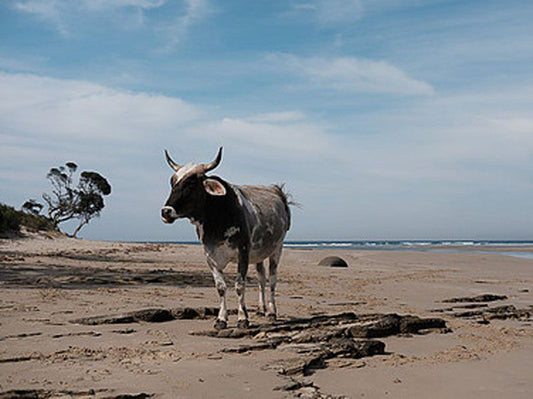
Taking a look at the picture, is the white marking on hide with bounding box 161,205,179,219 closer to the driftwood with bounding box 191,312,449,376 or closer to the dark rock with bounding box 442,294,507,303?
the driftwood with bounding box 191,312,449,376

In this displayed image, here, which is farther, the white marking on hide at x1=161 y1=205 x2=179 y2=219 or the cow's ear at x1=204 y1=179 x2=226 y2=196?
the cow's ear at x1=204 y1=179 x2=226 y2=196

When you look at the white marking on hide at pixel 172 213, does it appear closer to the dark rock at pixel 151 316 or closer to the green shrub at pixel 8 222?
the dark rock at pixel 151 316

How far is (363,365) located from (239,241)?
278 cm

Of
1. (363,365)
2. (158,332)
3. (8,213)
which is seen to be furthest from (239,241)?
(8,213)

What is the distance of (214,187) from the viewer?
749 cm

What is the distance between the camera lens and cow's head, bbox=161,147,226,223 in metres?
7.27

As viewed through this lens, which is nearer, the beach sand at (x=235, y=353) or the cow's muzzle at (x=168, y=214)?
the beach sand at (x=235, y=353)

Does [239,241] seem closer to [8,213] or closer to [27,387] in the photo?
[27,387]

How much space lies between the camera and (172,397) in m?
4.40

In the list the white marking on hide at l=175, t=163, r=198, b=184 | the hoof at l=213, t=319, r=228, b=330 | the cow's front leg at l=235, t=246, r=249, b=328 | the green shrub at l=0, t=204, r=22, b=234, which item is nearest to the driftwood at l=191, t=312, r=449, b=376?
the hoof at l=213, t=319, r=228, b=330

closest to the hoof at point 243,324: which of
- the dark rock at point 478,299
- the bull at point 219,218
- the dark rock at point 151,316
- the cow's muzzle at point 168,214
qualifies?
the bull at point 219,218

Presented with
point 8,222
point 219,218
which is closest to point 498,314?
point 219,218

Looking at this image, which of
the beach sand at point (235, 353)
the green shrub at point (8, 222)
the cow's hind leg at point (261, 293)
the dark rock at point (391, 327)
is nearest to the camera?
the beach sand at point (235, 353)

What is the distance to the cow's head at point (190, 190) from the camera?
7.27m
